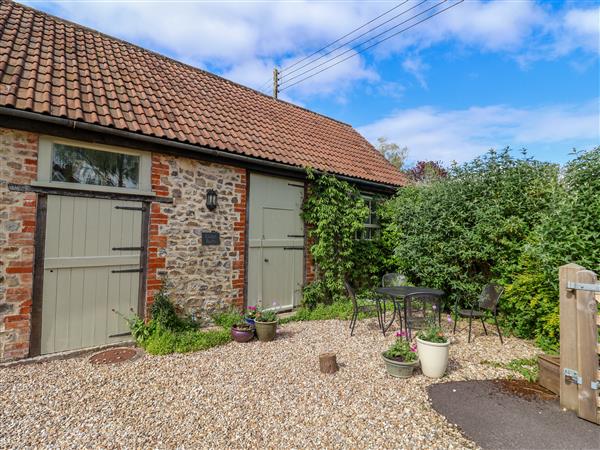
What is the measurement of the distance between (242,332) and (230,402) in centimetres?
184

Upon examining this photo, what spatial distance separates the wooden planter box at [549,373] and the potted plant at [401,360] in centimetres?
132

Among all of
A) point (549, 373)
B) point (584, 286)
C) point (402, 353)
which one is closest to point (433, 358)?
point (402, 353)

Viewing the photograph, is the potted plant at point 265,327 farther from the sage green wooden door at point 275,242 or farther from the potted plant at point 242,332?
the sage green wooden door at point 275,242

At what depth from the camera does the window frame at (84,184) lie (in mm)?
4328

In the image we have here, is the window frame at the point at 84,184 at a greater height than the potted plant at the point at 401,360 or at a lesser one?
greater

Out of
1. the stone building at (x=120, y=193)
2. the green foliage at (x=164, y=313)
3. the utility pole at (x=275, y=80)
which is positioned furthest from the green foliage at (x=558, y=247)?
the utility pole at (x=275, y=80)

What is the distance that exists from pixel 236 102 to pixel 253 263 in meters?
4.17

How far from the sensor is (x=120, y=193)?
490 cm

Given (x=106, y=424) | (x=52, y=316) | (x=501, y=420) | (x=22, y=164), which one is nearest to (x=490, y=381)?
(x=501, y=420)

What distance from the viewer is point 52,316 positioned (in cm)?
439

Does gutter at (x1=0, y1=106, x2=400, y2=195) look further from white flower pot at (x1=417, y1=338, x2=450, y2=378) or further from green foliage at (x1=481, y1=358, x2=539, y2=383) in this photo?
green foliage at (x1=481, y1=358, x2=539, y2=383)

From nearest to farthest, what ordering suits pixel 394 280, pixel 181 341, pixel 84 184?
1. pixel 84 184
2. pixel 181 341
3. pixel 394 280

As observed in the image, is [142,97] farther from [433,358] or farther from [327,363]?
[433,358]

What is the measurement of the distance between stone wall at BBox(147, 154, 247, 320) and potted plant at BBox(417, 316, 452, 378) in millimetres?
3412
